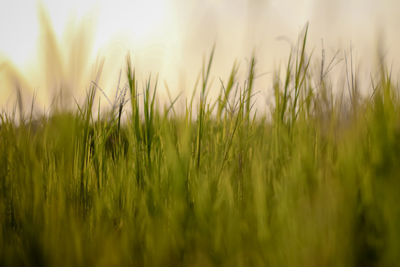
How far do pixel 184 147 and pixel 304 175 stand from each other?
39 centimetres

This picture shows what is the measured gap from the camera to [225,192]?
1070mm

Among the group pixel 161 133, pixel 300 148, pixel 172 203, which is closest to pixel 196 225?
pixel 172 203

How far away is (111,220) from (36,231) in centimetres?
22

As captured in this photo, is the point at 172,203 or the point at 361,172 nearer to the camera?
the point at 361,172

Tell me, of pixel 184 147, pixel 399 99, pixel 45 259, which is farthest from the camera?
pixel 399 99

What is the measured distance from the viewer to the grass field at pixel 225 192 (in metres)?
0.79

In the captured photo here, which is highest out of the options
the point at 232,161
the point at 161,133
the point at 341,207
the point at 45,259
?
the point at 161,133

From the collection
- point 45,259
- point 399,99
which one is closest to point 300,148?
point 399,99

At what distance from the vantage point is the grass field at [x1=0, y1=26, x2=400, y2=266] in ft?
2.58

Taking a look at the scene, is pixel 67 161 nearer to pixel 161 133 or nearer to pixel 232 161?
pixel 161 133

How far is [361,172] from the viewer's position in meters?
0.87

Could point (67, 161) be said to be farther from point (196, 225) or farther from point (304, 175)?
point (304, 175)

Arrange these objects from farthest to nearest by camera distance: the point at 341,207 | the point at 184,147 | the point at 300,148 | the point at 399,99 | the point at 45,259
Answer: the point at 399,99
the point at 184,147
the point at 300,148
the point at 45,259
the point at 341,207

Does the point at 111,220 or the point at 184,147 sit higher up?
the point at 184,147
